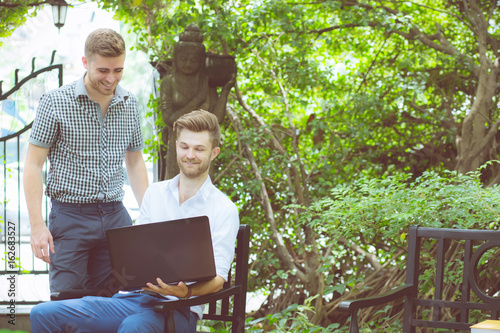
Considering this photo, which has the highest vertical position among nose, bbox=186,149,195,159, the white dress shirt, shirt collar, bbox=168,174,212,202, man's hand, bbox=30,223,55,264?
nose, bbox=186,149,195,159

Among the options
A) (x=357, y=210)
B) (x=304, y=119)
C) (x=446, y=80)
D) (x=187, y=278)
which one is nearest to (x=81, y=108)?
(x=187, y=278)

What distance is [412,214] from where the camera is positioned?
307 centimetres

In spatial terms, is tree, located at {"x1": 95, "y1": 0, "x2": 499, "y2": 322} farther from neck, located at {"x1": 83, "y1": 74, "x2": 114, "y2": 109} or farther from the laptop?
the laptop

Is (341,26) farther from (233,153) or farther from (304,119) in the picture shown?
(233,153)

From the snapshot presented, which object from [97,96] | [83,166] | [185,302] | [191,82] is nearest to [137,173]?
[83,166]

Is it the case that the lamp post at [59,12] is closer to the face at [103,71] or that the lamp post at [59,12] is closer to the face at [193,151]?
the face at [103,71]

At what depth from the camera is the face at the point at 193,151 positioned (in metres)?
2.36

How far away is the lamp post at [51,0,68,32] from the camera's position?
521cm

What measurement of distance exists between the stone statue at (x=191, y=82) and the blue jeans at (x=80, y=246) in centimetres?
173

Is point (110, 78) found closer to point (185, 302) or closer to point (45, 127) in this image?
point (45, 127)

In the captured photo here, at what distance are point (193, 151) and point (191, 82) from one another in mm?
1918

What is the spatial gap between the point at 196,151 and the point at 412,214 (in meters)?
1.30

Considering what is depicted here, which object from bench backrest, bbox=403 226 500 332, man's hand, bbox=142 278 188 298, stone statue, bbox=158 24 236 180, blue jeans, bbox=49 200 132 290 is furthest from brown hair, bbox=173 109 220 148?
stone statue, bbox=158 24 236 180

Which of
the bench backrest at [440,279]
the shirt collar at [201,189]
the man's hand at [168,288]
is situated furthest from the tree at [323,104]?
the man's hand at [168,288]
